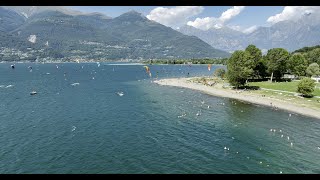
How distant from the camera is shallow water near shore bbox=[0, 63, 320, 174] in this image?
182 feet

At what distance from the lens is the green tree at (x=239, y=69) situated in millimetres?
140750

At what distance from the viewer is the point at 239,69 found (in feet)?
464

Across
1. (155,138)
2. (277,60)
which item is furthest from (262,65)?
(155,138)

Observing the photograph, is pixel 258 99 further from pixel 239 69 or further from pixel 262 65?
pixel 262 65

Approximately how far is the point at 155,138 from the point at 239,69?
83.4 metres

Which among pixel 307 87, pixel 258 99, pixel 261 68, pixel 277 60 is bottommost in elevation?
pixel 258 99

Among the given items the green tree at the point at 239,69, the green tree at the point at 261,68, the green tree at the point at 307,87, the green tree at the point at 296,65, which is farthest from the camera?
the green tree at the point at 261,68

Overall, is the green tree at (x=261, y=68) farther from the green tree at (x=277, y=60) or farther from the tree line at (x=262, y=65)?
the green tree at (x=277, y=60)

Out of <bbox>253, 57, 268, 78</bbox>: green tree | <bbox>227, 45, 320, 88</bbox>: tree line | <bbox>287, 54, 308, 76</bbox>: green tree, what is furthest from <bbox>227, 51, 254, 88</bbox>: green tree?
<bbox>287, 54, 308, 76</bbox>: green tree

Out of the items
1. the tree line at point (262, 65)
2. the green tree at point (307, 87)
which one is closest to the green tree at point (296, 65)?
the tree line at point (262, 65)

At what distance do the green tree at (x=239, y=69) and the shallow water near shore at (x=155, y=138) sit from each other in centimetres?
3020
